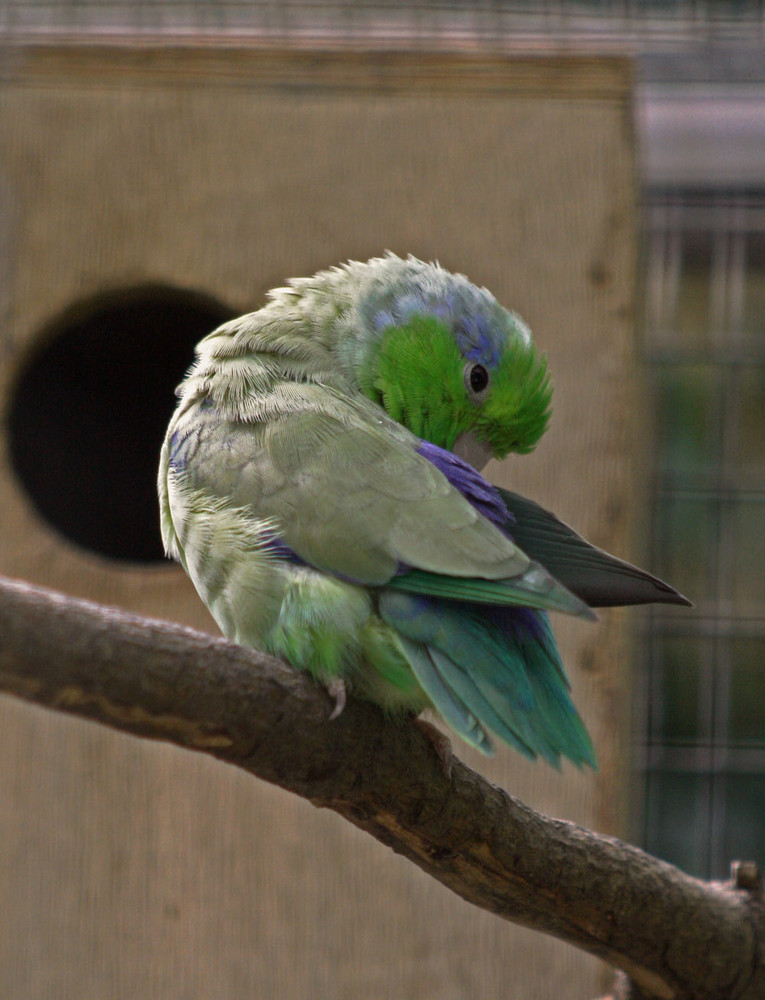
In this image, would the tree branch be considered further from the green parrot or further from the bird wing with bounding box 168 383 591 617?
the bird wing with bounding box 168 383 591 617

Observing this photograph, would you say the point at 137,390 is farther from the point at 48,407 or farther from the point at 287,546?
the point at 287,546

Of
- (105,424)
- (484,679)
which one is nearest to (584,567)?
(484,679)

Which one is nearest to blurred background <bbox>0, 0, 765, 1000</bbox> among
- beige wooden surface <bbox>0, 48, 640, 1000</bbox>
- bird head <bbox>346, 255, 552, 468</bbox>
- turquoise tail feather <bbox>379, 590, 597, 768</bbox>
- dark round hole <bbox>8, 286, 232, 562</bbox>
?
beige wooden surface <bbox>0, 48, 640, 1000</bbox>

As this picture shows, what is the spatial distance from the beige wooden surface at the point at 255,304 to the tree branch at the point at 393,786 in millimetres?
436

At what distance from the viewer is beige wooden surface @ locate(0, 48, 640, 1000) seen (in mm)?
2207

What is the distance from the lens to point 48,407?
121 inches

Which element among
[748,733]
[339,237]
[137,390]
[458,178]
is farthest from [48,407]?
[748,733]

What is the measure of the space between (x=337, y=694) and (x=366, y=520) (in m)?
0.21

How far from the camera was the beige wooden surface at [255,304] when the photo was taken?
7.24 feet

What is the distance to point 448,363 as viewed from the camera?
177 cm

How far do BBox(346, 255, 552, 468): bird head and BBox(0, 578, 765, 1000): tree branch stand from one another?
1.77 ft

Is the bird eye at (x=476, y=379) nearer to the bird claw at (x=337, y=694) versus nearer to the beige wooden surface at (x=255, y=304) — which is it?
the beige wooden surface at (x=255, y=304)

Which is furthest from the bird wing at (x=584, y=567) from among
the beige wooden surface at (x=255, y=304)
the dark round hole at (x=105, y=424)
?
the dark round hole at (x=105, y=424)

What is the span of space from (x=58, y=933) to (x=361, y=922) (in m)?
0.58
